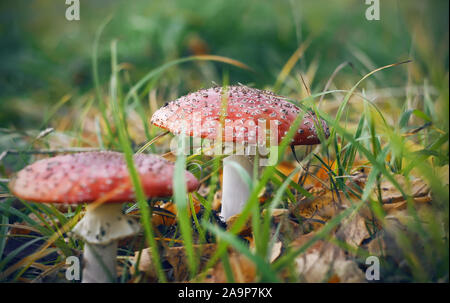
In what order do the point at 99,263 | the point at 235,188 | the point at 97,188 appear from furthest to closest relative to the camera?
the point at 235,188 → the point at 99,263 → the point at 97,188

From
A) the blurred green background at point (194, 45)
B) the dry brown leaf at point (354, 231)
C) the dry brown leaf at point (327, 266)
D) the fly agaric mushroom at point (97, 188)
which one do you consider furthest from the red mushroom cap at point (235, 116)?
the blurred green background at point (194, 45)

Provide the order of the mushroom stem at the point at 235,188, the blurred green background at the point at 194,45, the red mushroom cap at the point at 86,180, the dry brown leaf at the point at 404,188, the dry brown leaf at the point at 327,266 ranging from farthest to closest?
the blurred green background at the point at 194,45
the mushroom stem at the point at 235,188
the dry brown leaf at the point at 404,188
the dry brown leaf at the point at 327,266
the red mushroom cap at the point at 86,180

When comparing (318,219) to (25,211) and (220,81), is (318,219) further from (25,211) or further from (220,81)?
(220,81)

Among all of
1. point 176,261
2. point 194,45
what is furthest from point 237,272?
point 194,45

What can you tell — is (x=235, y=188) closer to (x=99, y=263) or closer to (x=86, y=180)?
(x=99, y=263)

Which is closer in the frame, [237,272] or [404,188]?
[237,272]

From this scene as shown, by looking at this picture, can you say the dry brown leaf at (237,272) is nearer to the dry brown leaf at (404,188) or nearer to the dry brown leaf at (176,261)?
the dry brown leaf at (176,261)
